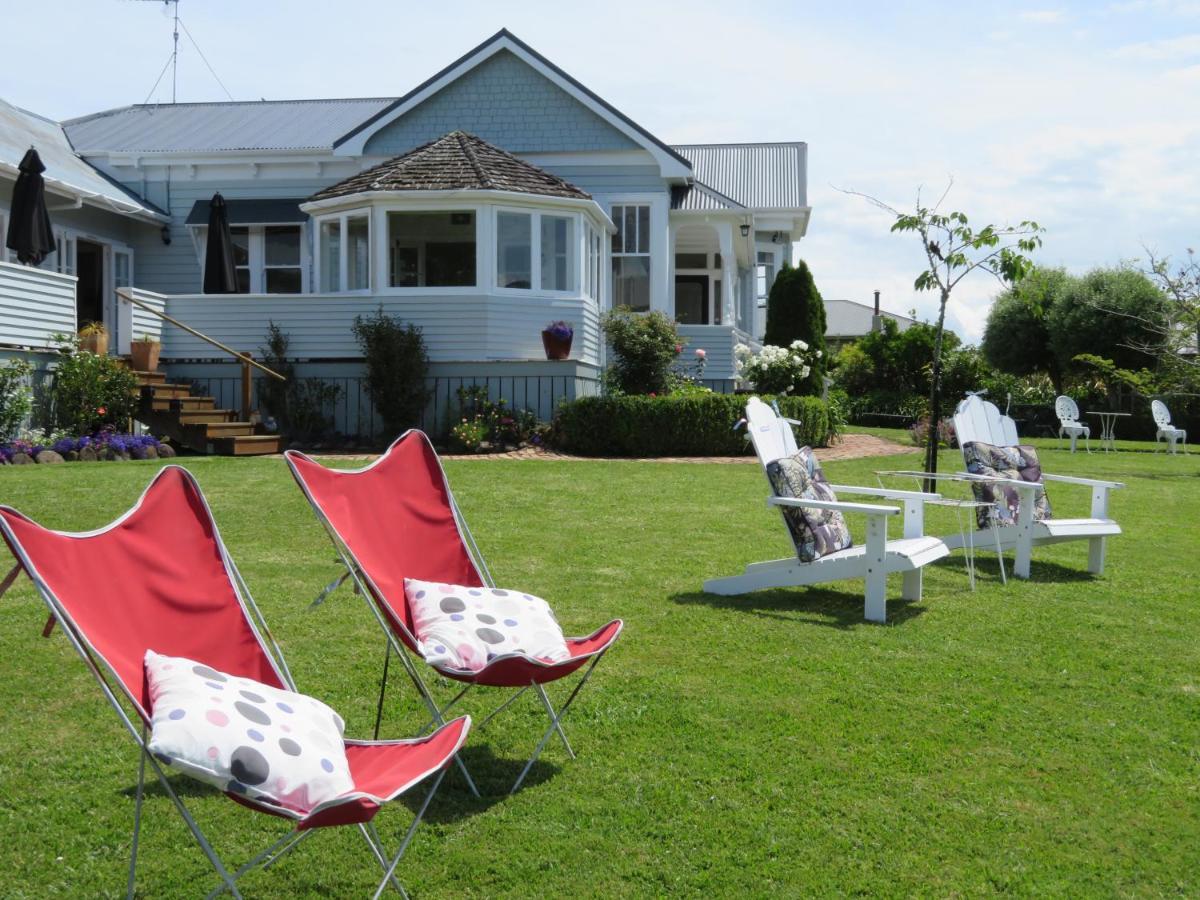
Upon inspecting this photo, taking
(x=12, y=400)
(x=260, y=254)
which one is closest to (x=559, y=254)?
(x=260, y=254)

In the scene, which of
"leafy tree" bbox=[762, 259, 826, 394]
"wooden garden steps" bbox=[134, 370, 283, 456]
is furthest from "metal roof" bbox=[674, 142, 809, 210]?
"wooden garden steps" bbox=[134, 370, 283, 456]

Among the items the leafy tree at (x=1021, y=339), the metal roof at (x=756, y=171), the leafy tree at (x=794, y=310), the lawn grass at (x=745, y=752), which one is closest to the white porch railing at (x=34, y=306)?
the lawn grass at (x=745, y=752)

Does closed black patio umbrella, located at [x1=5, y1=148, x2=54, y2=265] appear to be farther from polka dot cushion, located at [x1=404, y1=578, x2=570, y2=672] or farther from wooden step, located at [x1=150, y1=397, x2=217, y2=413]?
polka dot cushion, located at [x1=404, y1=578, x2=570, y2=672]

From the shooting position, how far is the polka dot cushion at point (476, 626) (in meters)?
4.08

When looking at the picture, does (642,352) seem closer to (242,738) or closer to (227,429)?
(227,429)

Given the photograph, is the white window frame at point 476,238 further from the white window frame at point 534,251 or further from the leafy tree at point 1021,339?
the leafy tree at point 1021,339

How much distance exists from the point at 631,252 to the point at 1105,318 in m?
15.5

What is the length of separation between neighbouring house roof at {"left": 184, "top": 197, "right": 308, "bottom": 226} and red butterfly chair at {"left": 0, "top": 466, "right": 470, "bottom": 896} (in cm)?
1723

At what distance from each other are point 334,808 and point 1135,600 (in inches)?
238

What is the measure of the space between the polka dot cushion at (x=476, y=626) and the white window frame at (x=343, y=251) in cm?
1367

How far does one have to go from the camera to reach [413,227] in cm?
1791

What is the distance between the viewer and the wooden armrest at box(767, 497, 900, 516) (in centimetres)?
639

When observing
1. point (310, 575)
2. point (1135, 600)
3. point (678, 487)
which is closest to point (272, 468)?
point (678, 487)

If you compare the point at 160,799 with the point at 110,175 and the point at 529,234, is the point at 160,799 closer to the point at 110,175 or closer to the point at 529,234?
the point at 529,234
